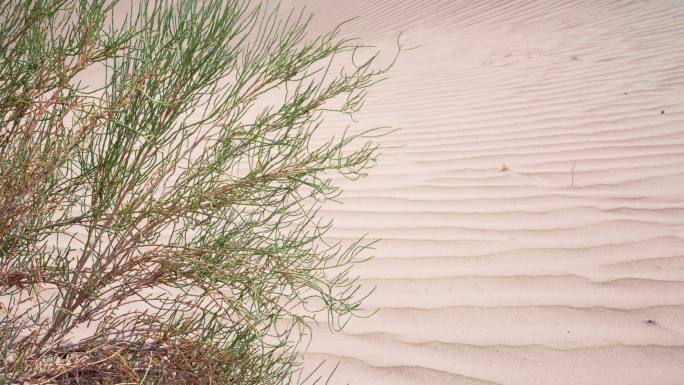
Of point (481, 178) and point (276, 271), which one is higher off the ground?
point (276, 271)

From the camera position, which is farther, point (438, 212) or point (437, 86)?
point (437, 86)

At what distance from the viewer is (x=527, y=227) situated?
330 centimetres

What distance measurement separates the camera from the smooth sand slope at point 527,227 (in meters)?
2.33

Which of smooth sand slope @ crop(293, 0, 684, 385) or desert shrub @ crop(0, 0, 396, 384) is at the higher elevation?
desert shrub @ crop(0, 0, 396, 384)

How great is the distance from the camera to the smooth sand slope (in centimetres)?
233

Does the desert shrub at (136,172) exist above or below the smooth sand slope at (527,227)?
above

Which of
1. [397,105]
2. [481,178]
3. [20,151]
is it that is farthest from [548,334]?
[397,105]

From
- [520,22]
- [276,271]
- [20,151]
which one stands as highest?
[20,151]

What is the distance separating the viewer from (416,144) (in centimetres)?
482

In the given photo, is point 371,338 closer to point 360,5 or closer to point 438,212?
point 438,212

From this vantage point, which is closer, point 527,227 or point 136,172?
point 136,172

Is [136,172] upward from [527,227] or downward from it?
upward

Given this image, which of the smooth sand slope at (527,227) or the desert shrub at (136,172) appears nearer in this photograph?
the desert shrub at (136,172)

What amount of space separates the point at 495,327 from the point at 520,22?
927 cm
